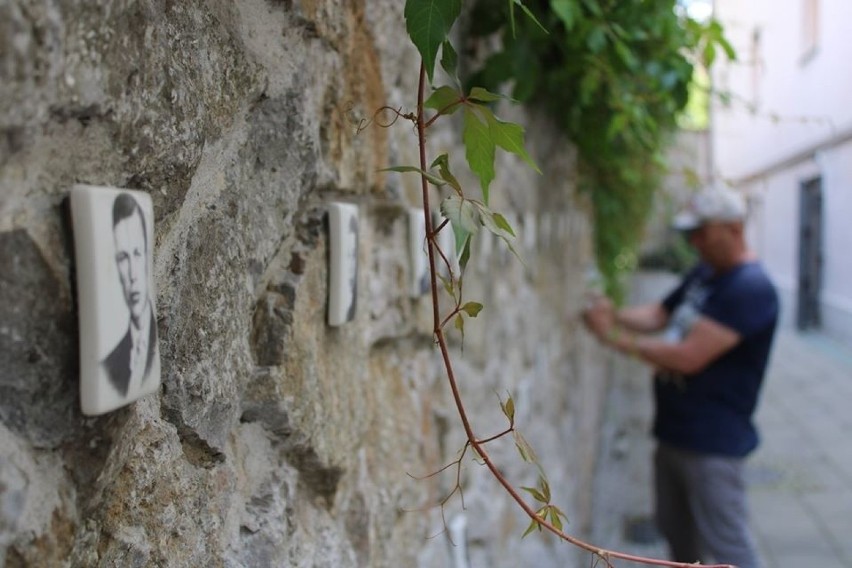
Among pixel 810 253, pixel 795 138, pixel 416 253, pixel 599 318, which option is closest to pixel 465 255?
pixel 416 253

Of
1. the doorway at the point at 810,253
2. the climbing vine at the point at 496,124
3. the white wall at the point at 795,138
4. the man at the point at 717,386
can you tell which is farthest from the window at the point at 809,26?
the man at the point at 717,386

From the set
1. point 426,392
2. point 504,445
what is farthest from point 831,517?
point 426,392

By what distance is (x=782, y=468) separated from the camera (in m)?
5.02

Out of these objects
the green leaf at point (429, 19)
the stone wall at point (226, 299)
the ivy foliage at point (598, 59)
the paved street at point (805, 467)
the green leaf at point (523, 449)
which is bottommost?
the paved street at point (805, 467)

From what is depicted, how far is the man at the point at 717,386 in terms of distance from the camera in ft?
8.80

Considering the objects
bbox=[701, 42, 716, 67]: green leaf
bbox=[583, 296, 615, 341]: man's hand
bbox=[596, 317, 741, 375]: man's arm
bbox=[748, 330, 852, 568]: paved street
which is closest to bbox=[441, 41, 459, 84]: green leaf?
bbox=[701, 42, 716, 67]: green leaf

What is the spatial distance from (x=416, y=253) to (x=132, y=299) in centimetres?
72

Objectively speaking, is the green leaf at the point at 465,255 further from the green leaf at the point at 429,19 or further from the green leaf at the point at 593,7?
the green leaf at the point at 593,7

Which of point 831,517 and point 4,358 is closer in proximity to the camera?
point 4,358

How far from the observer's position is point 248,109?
80 centimetres

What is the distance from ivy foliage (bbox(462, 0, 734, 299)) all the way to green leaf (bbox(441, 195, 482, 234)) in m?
0.45

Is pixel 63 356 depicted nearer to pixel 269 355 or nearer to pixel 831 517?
pixel 269 355

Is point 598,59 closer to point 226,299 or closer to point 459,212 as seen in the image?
point 459,212

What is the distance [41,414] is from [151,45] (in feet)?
0.88
